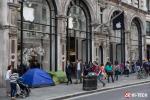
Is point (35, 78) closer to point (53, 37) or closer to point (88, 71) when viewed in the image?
point (88, 71)

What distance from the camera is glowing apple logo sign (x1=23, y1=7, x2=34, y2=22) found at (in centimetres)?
2906

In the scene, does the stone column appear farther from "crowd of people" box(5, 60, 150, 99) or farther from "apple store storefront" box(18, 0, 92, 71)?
"crowd of people" box(5, 60, 150, 99)

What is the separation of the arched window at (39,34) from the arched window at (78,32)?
7.33ft

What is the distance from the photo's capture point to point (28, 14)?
1161 inches

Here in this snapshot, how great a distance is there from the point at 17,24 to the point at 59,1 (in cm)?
562

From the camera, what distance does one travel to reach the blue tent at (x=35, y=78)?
25844 millimetres

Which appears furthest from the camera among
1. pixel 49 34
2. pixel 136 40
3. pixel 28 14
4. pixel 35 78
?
pixel 136 40

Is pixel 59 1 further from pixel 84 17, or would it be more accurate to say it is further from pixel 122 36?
pixel 122 36

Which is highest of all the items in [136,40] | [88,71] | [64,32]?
[64,32]

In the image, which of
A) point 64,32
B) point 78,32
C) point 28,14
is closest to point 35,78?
point 28,14

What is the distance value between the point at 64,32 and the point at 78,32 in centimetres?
336

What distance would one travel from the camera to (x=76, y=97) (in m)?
21.4

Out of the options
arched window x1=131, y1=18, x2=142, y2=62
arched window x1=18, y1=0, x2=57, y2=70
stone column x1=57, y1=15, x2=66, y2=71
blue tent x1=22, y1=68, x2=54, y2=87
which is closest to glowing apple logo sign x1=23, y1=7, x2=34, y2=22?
arched window x1=18, y1=0, x2=57, y2=70

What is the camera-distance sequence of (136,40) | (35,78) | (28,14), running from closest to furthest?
(35,78) → (28,14) → (136,40)
